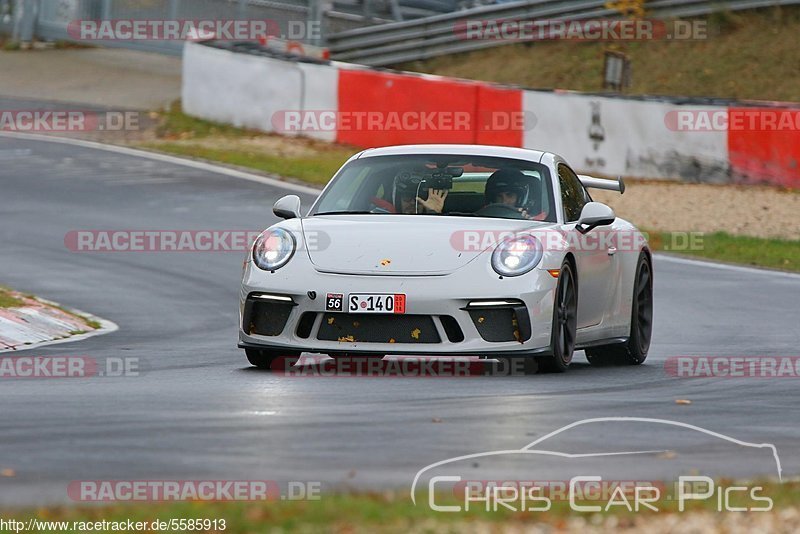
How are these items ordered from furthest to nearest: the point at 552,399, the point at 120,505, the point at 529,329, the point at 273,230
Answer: the point at 273,230, the point at 529,329, the point at 552,399, the point at 120,505

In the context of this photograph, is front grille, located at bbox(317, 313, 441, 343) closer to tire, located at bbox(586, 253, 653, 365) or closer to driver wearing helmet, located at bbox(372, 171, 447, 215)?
driver wearing helmet, located at bbox(372, 171, 447, 215)

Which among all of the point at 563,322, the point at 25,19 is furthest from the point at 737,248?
the point at 25,19

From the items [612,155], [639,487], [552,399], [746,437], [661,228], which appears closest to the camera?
[639,487]

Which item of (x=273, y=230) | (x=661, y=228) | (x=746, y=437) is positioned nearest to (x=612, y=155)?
(x=661, y=228)

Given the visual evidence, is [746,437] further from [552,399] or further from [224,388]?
[224,388]

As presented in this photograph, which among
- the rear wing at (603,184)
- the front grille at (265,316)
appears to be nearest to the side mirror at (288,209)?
the front grille at (265,316)

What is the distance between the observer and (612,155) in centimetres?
2258

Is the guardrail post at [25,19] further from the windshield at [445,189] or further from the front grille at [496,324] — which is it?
the front grille at [496,324]

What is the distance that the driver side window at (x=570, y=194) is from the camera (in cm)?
1010

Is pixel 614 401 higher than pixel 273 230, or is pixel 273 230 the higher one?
pixel 273 230

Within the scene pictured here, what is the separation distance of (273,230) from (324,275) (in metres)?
0.64

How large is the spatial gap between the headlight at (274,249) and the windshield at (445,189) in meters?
0.61

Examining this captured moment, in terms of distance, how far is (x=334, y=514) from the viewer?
4965 millimetres

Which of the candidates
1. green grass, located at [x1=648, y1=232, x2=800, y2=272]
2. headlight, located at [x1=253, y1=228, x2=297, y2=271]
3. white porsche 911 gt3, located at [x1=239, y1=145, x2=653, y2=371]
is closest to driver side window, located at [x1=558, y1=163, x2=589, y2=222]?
white porsche 911 gt3, located at [x1=239, y1=145, x2=653, y2=371]
